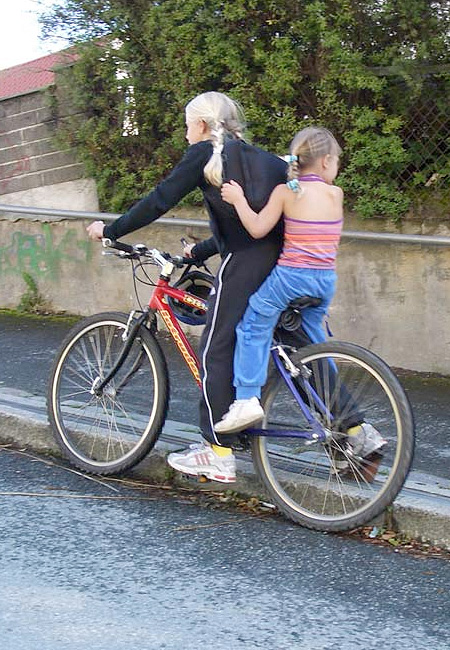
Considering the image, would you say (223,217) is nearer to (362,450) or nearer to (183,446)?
(362,450)

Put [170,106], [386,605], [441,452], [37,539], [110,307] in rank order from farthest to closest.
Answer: [110,307] < [170,106] < [441,452] < [37,539] < [386,605]

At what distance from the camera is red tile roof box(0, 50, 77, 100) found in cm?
830

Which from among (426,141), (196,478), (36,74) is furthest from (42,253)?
(196,478)

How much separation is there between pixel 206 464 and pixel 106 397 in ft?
2.35

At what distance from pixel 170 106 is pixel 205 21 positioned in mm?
758

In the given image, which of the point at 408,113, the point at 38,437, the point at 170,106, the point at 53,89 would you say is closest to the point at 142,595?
the point at 38,437

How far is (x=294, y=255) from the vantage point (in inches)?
164

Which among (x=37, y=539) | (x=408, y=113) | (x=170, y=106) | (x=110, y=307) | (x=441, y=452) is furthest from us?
(x=110, y=307)

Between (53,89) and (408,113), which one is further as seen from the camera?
(53,89)

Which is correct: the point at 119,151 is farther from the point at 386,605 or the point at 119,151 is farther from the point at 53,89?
the point at 386,605

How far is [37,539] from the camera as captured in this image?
4.04 metres

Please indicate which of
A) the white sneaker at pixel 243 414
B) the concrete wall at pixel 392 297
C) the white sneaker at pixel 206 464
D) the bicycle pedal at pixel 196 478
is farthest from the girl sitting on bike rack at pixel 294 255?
the concrete wall at pixel 392 297

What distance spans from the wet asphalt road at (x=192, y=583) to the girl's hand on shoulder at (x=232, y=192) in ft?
4.37

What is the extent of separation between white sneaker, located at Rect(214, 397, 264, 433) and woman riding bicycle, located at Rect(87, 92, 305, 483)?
76 millimetres
